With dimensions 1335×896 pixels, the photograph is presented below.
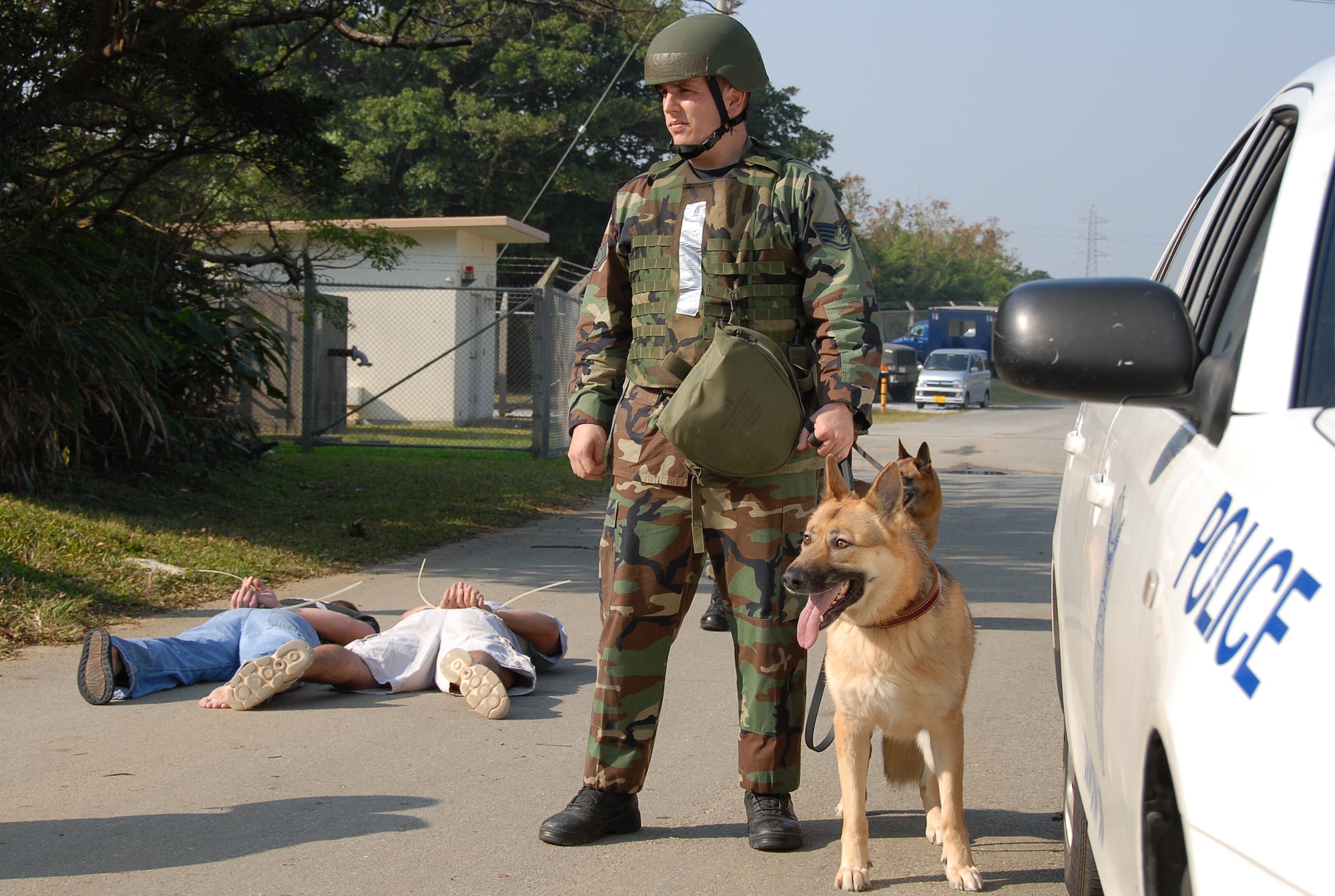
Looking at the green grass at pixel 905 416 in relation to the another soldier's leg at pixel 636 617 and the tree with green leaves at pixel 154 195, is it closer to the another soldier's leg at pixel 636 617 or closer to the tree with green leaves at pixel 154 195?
the tree with green leaves at pixel 154 195

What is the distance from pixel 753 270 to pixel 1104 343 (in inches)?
76.4

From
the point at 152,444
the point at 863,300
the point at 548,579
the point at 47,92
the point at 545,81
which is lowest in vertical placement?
the point at 548,579

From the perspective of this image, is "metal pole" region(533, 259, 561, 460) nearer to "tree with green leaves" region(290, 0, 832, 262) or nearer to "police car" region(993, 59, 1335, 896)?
"police car" region(993, 59, 1335, 896)

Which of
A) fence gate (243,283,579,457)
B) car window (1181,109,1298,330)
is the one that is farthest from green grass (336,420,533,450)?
car window (1181,109,1298,330)

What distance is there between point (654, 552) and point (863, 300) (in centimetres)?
96

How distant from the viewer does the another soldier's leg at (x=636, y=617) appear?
12.2ft

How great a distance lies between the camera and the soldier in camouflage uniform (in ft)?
12.0

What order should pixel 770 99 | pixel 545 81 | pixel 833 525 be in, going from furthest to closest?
1. pixel 770 99
2. pixel 545 81
3. pixel 833 525

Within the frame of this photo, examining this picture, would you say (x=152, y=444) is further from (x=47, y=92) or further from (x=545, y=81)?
(x=545, y=81)

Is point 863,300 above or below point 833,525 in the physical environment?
above

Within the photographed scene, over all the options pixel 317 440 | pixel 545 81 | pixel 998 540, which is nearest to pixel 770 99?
pixel 545 81

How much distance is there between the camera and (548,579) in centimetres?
845

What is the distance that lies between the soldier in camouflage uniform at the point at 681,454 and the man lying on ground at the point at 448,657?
4.98ft

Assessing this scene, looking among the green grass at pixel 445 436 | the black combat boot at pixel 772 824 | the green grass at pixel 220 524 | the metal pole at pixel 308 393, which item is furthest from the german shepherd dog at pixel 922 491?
the green grass at pixel 445 436
